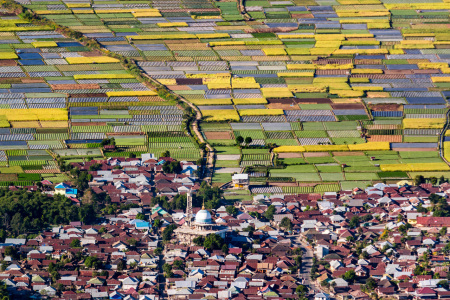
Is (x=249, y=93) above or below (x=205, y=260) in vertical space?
above

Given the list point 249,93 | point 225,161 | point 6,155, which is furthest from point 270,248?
point 249,93

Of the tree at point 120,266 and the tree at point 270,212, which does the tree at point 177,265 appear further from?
the tree at point 270,212

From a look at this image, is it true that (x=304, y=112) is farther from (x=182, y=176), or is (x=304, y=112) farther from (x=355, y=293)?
(x=355, y=293)

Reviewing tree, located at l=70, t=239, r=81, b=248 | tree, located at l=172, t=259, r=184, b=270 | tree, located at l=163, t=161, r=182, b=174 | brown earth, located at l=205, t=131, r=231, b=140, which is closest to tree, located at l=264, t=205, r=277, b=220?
tree, located at l=163, t=161, r=182, b=174

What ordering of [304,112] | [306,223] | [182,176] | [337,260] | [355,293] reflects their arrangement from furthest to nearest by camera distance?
[304,112] → [182,176] → [306,223] → [337,260] → [355,293]

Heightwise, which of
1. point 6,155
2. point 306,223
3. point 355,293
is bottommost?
point 355,293

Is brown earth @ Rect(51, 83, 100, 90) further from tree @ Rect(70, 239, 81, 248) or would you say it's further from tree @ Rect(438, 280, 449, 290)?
tree @ Rect(438, 280, 449, 290)

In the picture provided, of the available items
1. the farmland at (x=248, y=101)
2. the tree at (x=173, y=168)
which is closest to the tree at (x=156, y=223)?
the farmland at (x=248, y=101)

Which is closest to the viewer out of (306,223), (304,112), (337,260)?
(337,260)
